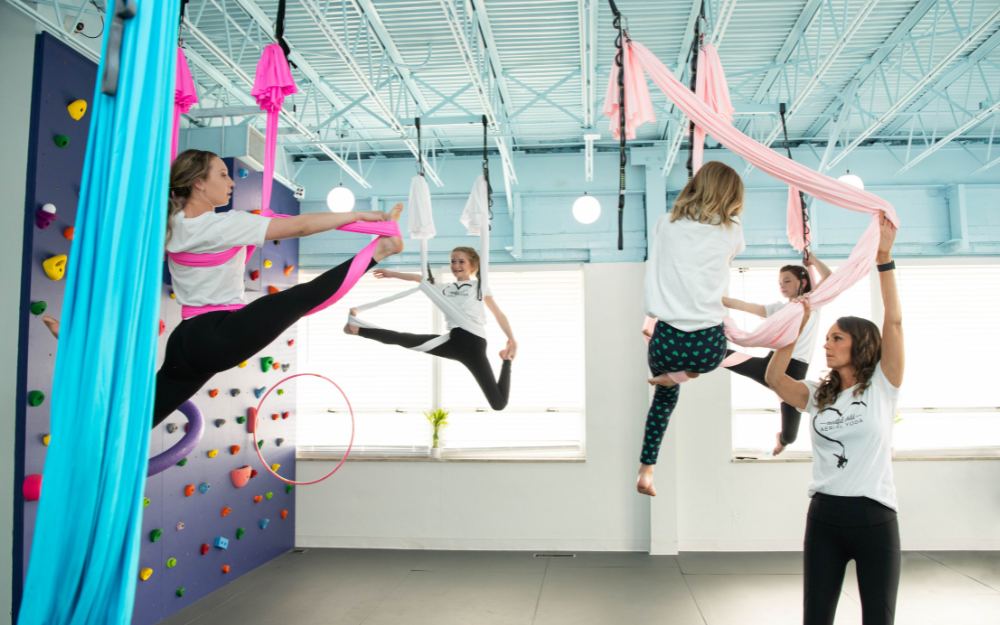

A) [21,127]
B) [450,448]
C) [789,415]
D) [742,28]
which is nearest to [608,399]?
[450,448]

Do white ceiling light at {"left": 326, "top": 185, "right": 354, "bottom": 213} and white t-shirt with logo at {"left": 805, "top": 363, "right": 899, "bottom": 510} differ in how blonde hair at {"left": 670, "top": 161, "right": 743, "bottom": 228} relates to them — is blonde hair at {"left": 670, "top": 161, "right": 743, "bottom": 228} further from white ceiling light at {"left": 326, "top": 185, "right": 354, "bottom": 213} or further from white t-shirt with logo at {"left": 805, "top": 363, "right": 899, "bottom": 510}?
white ceiling light at {"left": 326, "top": 185, "right": 354, "bottom": 213}

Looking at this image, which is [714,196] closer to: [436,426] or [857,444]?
[857,444]

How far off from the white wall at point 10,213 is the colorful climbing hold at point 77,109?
18 centimetres

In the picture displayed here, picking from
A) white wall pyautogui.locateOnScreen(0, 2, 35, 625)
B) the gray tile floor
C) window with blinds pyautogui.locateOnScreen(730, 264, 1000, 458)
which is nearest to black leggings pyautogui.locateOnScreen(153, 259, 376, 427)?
white wall pyautogui.locateOnScreen(0, 2, 35, 625)

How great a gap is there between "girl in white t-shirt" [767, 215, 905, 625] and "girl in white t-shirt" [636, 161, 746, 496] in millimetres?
355

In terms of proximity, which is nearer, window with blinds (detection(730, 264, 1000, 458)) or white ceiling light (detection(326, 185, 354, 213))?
white ceiling light (detection(326, 185, 354, 213))

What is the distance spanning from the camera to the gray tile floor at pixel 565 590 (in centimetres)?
402

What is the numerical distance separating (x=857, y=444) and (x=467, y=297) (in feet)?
7.13

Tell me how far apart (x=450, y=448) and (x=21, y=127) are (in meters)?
4.08

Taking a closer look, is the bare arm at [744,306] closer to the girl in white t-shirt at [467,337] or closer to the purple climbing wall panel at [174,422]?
the girl in white t-shirt at [467,337]

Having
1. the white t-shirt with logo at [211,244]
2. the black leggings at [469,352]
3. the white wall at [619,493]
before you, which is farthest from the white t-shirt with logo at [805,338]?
the white t-shirt with logo at [211,244]

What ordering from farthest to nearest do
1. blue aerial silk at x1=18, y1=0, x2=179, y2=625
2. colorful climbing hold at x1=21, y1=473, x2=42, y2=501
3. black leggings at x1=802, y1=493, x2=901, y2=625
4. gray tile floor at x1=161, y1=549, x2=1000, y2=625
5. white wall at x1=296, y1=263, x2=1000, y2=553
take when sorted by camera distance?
white wall at x1=296, y1=263, x2=1000, y2=553
gray tile floor at x1=161, y1=549, x2=1000, y2=625
colorful climbing hold at x1=21, y1=473, x2=42, y2=501
black leggings at x1=802, y1=493, x2=901, y2=625
blue aerial silk at x1=18, y1=0, x2=179, y2=625

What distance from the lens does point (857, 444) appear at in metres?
2.06

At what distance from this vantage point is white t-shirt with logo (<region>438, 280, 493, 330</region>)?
3584 millimetres
